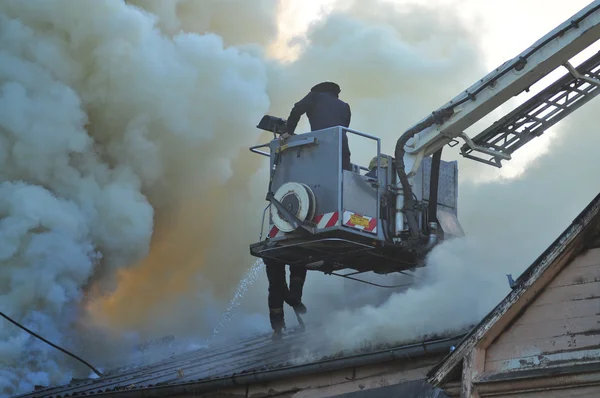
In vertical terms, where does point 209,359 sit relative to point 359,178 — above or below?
below

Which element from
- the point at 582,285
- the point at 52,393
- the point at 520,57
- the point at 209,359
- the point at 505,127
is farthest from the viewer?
the point at 52,393

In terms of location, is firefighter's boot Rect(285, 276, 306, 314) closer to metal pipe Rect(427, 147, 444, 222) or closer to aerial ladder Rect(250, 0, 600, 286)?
aerial ladder Rect(250, 0, 600, 286)

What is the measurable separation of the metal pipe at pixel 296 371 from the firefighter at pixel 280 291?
2232mm

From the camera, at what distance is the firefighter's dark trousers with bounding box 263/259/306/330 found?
42.7ft

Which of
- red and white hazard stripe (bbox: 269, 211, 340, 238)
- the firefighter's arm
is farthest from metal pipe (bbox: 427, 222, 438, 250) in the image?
the firefighter's arm

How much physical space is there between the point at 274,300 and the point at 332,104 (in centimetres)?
266

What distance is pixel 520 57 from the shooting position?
37.7 feet

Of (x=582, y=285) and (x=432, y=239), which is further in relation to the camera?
(x=432, y=239)

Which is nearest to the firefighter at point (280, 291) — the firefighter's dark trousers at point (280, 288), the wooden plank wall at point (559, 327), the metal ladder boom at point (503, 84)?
the firefighter's dark trousers at point (280, 288)

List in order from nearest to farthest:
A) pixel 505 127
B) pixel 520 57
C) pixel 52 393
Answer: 1. pixel 520 57
2. pixel 505 127
3. pixel 52 393

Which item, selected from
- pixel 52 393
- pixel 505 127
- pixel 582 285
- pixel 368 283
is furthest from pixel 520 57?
pixel 52 393

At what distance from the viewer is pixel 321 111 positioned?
41.8 ft

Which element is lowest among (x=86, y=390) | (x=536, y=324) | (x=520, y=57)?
(x=536, y=324)

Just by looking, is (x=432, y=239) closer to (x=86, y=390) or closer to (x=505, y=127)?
(x=505, y=127)
